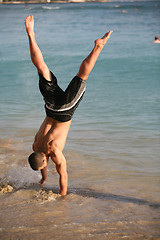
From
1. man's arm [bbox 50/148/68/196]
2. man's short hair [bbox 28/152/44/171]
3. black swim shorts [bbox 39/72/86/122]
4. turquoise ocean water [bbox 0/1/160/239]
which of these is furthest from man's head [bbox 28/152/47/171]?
black swim shorts [bbox 39/72/86/122]

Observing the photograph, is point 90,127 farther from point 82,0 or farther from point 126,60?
point 82,0

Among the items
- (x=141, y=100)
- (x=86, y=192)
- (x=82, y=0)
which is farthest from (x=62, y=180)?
(x=82, y=0)

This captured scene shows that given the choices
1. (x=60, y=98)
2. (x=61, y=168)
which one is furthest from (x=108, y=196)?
(x=60, y=98)

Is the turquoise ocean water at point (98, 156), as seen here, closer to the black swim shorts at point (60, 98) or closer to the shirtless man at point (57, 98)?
the shirtless man at point (57, 98)

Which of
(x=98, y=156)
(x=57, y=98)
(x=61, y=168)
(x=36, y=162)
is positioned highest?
Result: (x=57, y=98)

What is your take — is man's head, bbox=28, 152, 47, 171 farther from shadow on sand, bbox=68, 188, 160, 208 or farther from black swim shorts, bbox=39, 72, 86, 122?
shadow on sand, bbox=68, 188, 160, 208

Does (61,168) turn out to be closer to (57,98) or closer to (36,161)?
(36,161)

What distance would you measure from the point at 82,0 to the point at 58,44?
409 feet

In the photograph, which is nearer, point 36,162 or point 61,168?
point 36,162

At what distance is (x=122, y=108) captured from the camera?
9961mm

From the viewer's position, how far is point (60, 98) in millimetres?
4820

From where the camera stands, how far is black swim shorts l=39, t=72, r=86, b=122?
478 centimetres

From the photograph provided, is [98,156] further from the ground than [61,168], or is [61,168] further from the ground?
[61,168]

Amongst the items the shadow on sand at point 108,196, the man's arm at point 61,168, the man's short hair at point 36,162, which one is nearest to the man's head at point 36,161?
the man's short hair at point 36,162
